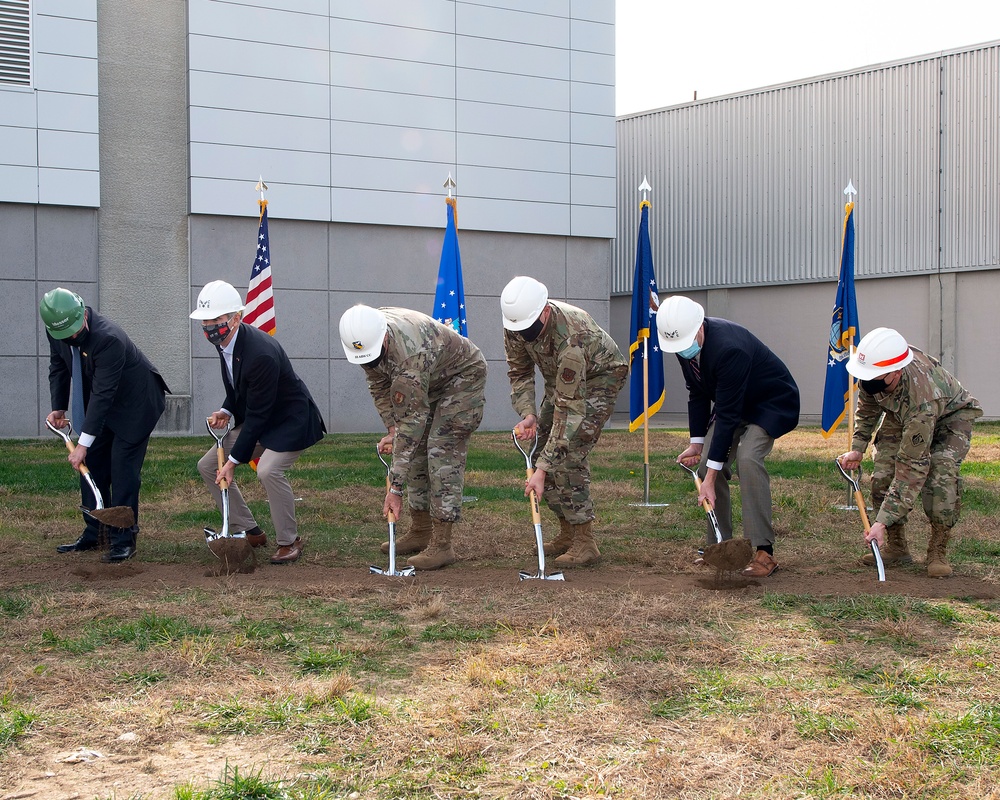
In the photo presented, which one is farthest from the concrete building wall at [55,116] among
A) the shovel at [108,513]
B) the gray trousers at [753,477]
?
the gray trousers at [753,477]

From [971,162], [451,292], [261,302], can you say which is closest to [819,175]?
[971,162]

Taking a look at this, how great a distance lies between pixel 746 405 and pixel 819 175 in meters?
21.4

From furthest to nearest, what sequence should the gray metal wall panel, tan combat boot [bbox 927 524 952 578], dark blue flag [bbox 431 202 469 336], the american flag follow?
the gray metal wall panel, the american flag, dark blue flag [bbox 431 202 469 336], tan combat boot [bbox 927 524 952 578]

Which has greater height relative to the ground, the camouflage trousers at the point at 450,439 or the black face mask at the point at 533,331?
the black face mask at the point at 533,331

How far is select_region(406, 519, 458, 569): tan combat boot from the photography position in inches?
267

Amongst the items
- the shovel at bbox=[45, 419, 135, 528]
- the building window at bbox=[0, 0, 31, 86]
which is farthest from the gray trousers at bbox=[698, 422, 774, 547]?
the building window at bbox=[0, 0, 31, 86]

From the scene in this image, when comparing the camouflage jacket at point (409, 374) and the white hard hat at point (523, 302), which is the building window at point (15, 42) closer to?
the camouflage jacket at point (409, 374)

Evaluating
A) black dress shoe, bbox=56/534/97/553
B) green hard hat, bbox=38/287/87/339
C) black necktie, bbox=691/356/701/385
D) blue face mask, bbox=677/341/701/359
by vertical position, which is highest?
green hard hat, bbox=38/287/87/339

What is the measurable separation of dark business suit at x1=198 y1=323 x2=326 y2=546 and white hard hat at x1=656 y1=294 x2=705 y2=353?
7.97ft

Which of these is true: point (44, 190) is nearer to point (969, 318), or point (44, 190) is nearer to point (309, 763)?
point (309, 763)

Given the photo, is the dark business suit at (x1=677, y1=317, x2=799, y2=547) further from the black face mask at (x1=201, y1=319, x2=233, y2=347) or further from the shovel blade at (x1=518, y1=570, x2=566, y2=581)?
the black face mask at (x1=201, y1=319, x2=233, y2=347)

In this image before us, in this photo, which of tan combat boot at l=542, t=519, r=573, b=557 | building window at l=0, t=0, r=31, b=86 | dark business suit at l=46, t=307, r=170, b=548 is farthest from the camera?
building window at l=0, t=0, r=31, b=86

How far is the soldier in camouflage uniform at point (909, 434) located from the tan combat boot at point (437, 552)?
2700mm

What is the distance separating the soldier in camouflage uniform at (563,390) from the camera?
20.9 ft
